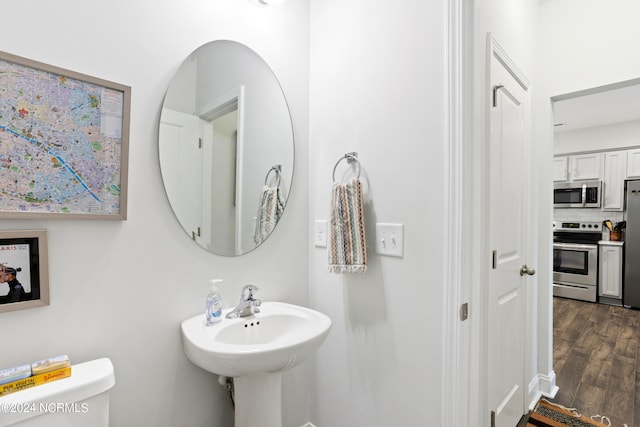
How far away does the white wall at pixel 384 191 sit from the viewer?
3.72 feet

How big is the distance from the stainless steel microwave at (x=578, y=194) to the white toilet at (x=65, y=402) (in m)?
5.89

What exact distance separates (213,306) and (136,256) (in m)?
0.32

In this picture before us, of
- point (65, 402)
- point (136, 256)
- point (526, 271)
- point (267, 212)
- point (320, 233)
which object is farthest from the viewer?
point (526, 271)

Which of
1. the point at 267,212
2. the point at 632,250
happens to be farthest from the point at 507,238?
the point at 632,250

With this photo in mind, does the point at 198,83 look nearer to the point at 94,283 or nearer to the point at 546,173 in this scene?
the point at 94,283

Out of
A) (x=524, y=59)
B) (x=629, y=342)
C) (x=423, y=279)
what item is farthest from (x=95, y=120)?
(x=629, y=342)

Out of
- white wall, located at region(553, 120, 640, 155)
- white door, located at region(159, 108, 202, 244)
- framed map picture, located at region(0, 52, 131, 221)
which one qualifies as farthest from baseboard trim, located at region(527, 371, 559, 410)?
white wall, located at region(553, 120, 640, 155)

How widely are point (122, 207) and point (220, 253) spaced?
40cm

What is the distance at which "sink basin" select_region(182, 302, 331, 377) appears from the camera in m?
0.95

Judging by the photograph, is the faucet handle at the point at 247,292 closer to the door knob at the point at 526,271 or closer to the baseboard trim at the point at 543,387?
the door knob at the point at 526,271

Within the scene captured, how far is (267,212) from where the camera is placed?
1453 millimetres

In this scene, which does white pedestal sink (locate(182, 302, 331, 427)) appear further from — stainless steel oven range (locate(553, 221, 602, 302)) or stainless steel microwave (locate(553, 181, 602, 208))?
stainless steel microwave (locate(553, 181, 602, 208))

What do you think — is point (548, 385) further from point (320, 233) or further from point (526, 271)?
point (320, 233)

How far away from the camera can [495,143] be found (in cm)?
151
